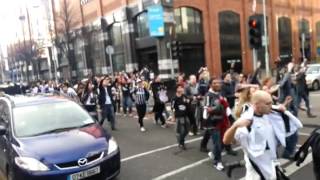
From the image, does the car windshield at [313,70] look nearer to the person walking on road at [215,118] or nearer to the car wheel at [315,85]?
the car wheel at [315,85]

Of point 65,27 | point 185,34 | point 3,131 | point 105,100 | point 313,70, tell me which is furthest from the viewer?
point 65,27

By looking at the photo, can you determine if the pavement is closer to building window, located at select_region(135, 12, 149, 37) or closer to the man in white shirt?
the man in white shirt

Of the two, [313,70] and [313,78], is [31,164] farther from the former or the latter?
[313,70]

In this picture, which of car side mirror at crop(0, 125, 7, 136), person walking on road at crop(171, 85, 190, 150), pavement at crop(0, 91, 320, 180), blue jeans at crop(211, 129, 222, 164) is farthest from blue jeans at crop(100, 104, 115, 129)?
car side mirror at crop(0, 125, 7, 136)

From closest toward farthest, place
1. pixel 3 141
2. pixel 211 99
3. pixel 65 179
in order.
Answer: pixel 65 179 → pixel 3 141 → pixel 211 99

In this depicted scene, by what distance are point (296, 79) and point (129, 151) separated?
5807mm

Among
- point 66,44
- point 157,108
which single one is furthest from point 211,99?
point 66,44

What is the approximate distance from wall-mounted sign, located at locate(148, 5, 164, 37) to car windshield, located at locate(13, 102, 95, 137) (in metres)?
20.5

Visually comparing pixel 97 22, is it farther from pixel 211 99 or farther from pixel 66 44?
pixel 211 99

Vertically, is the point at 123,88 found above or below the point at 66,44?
below

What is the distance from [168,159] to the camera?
9.05 meters

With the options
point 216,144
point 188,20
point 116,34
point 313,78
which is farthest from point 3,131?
point 116,34

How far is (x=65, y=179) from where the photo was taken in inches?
245

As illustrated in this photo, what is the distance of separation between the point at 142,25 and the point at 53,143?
Result: 3136cm
